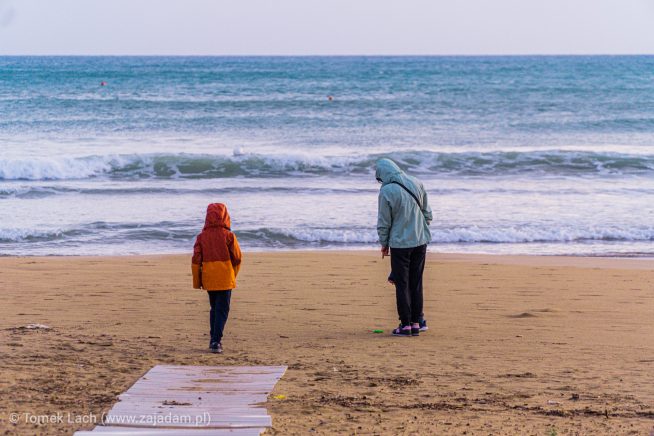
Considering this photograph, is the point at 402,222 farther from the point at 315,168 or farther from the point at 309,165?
the point at 309,165

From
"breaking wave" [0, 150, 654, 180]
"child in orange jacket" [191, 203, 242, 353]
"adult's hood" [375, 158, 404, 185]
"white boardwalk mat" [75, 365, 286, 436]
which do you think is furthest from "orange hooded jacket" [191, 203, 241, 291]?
"breaking wave" [0, 150, 654, 180]

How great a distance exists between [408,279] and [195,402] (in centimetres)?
253

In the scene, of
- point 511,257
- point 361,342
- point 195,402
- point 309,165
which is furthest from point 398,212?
point 309,165

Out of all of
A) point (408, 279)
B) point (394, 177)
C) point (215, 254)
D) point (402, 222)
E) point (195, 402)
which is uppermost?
point (394, 177)

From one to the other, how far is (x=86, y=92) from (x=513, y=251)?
3878 centimetres

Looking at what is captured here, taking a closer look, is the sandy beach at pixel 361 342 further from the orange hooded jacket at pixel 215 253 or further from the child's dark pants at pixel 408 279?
the orange hooded jacket at pixel 215 253

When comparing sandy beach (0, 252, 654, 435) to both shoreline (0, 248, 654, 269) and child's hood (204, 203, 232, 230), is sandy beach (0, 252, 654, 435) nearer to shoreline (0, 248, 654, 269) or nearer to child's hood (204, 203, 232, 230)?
shoreline (0, 248, 654, 269)

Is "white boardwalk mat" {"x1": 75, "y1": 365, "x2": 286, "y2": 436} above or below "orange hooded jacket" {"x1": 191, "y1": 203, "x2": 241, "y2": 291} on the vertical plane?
below

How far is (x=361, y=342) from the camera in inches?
281

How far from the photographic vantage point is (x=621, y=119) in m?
34.9

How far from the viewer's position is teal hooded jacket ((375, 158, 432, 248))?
22.8 feet

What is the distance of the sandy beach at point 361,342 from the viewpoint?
17.1 feet

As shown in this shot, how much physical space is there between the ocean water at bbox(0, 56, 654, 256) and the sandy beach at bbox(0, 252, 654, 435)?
2.43 m

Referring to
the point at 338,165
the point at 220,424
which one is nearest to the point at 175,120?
the point at 338,165
